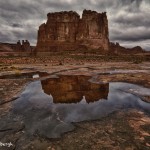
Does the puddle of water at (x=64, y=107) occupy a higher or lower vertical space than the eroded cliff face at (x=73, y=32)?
lower

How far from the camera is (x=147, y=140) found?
454 centimetres

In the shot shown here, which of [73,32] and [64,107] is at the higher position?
[73,32]

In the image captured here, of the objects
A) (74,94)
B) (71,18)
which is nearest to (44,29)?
(71,18)

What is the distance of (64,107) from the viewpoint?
7.47 metres

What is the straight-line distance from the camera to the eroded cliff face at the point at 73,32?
93.7 meters

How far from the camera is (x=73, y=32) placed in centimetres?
9781

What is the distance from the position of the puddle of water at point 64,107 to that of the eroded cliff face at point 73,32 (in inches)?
3187

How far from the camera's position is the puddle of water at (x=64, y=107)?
17.9ft

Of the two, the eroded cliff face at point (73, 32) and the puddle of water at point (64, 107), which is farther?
the eroded cliff face at point (73, 32)

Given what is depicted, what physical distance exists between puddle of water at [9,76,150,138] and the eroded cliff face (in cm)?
8094

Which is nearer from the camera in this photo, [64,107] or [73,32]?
[64,107]

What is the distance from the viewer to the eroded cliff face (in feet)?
307

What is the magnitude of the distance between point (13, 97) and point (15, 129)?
12.9 feet

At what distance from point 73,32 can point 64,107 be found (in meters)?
93.1
